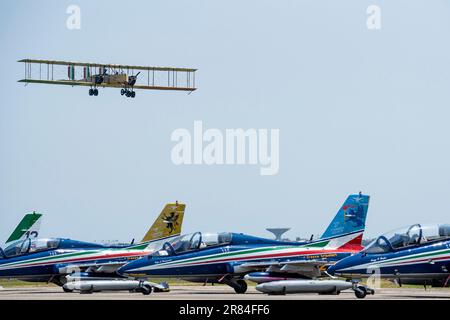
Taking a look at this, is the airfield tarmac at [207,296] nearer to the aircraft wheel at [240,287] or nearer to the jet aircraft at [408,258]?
the jet aircraft at [408,258]

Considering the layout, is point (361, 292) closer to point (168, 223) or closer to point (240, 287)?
point (240, 287)

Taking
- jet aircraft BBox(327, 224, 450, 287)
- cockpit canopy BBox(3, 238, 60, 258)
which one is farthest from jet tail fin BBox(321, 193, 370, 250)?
cockpit canopy BBox(3, 238, 60, 258)

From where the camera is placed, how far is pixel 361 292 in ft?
95.2

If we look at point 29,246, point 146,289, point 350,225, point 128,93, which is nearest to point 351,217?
point 350,225

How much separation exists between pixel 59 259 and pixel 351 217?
36.3 feet

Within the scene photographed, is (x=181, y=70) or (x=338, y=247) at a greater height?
(x=181, y=70)

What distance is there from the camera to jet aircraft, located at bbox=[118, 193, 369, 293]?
35062 mm

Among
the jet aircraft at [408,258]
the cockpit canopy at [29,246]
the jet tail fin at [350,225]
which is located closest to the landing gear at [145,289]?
the jet aircraft at [408,258]

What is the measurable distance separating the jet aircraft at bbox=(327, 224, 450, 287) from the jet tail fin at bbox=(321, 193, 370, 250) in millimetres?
6109

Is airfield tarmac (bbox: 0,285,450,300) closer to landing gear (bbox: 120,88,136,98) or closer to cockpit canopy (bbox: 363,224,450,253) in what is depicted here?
cockpit canopy (bbox: 363,224,450,253)
